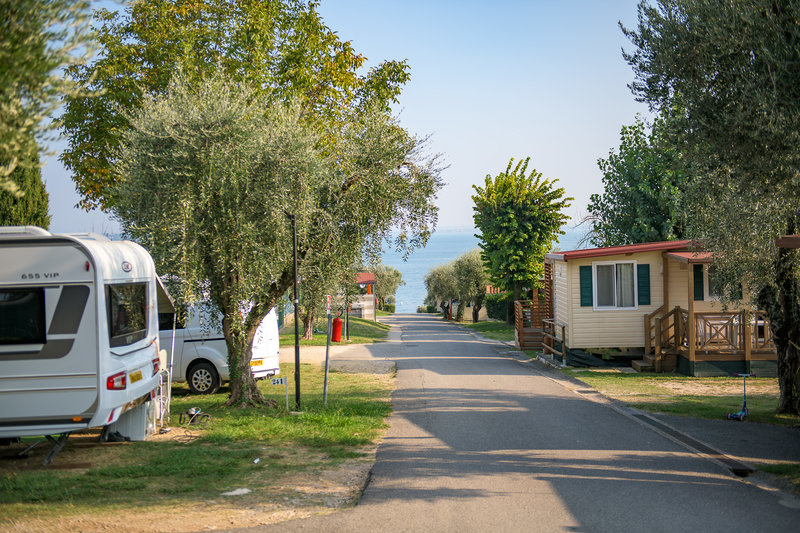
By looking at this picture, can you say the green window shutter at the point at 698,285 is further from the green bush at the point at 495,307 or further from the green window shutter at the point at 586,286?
the green bush at the point at 495,307

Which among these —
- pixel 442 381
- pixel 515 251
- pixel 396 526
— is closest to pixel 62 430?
pixel 396 526

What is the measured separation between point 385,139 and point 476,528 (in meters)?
6.87

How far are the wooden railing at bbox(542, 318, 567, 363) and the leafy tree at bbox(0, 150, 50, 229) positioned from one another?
14734 mm

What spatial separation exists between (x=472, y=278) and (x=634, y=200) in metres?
21.4

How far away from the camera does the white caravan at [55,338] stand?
6.83 metres

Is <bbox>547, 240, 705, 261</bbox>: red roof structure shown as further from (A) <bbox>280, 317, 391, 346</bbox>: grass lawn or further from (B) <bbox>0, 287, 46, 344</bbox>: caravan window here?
(B) <bbox>0, 287, 46, 344</bbox>: caravan window

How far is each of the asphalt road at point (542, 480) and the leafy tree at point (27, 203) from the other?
1190 centimetres

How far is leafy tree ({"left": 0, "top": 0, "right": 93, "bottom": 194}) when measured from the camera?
4.49 metres

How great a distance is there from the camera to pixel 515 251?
33.0 m

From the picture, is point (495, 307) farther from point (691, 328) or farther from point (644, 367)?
point (691, 328)

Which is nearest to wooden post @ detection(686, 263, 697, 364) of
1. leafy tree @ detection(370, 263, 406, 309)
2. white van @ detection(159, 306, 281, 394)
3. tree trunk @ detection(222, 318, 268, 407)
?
white van @ detection(159, 306, 281, 394)

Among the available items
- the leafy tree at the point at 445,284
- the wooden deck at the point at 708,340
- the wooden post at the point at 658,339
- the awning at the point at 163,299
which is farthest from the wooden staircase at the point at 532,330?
the leafy tree at the point at 445,284

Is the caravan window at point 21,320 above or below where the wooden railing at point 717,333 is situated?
above

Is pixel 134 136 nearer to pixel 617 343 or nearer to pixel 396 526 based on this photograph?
pixel 396 526
